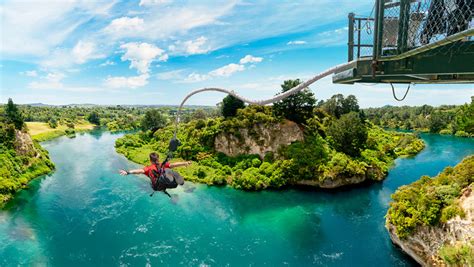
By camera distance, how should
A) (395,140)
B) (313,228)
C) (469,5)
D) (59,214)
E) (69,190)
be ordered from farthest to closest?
(395,140), (69,190), (59,214), (313,228), (469,5)

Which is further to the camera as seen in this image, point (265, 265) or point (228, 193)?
point (228, 193)

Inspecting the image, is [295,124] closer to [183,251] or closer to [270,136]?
[270,136]

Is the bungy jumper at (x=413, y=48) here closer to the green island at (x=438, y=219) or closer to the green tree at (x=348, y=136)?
the green island at (x=438, y=219)

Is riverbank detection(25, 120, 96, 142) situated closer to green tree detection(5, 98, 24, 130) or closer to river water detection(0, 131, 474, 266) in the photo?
green tree detection(5, 98, 24, 130)

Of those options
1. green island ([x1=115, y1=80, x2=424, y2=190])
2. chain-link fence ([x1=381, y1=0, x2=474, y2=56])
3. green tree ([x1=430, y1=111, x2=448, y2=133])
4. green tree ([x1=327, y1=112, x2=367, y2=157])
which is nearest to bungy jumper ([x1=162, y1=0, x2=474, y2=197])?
chain-link fence ([x1=381, y1=0, x2=474, y2=56])

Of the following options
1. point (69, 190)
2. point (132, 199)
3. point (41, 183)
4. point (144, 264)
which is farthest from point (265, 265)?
point (41, 183)

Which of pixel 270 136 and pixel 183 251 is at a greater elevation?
pixel 270 136

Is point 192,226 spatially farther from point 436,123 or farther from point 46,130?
point 436,123

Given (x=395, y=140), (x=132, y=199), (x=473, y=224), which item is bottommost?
(x=395, y=140)
